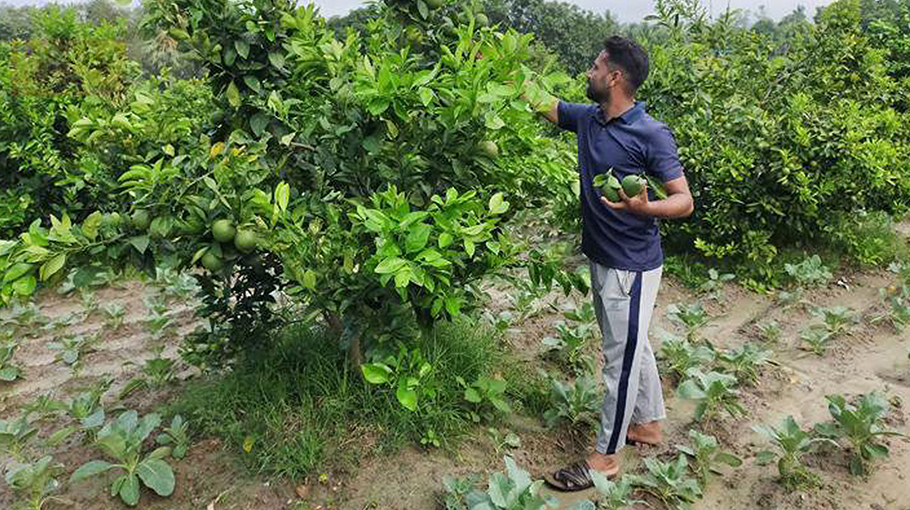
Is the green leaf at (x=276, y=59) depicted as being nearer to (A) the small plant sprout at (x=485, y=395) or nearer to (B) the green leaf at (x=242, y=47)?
(B) the green leaf at (x=242, y=47)

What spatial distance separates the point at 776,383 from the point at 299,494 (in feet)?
8.43

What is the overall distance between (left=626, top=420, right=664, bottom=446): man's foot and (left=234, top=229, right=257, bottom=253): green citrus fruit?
1.93 metres

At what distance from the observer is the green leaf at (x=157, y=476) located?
2.60 metres

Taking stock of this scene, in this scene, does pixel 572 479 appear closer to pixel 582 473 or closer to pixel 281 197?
pixel 582 473

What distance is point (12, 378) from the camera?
3.79 metres

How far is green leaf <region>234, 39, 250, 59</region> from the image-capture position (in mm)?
2598

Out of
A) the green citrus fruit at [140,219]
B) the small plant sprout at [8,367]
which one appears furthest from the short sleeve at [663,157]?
the small plant sprout at [8,367]

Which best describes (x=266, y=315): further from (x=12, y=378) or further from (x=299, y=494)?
(x=12, y=378)

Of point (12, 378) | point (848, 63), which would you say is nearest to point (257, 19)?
point (12, 378)

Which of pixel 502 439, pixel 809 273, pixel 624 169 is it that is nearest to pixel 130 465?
pixel 502 439

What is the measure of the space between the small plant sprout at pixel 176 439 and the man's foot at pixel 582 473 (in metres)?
1.58

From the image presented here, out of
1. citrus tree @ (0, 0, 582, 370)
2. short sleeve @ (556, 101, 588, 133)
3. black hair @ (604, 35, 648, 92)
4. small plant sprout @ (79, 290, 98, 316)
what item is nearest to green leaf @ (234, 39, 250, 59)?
citrus tree @ (0, 0, 582, 370)

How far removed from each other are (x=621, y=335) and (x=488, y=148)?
935 mm

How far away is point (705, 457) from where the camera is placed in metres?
2.80
